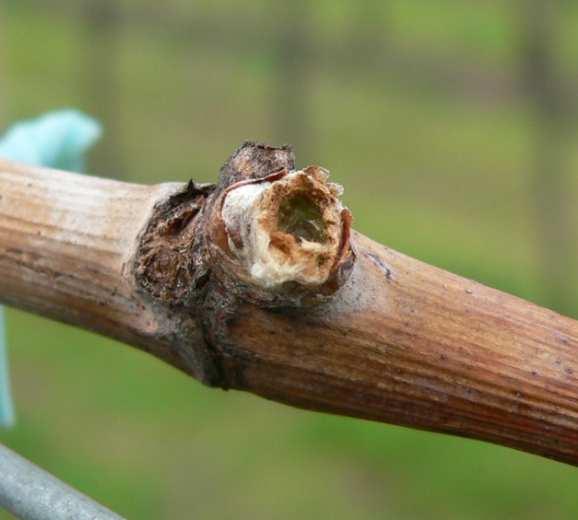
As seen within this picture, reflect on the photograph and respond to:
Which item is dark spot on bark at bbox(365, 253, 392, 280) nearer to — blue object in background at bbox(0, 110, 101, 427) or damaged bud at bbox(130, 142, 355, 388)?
damaged bud at bbox(130, 142, 355, 388)

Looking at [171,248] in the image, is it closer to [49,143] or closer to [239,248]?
[239,248]

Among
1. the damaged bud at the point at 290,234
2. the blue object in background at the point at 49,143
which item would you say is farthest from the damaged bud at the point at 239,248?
the blue object in background at the point at 49,143

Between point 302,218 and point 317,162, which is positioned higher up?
point 302,218

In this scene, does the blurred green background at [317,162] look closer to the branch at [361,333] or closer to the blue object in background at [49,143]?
the blue object in background at [49,143]

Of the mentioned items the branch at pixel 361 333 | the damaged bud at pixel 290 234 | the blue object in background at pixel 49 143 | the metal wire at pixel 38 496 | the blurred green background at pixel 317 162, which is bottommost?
the blurred green background at pixel 317 162

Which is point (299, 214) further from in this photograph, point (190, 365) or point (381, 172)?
point (381, 172)

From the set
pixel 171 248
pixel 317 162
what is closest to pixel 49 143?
pixel 171 248

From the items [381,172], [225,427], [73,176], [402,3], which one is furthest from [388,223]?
[402,3]
